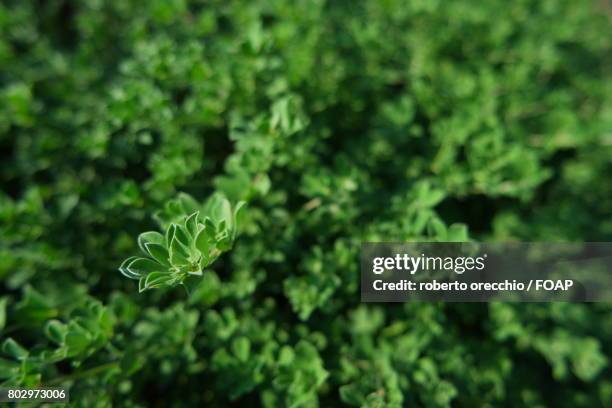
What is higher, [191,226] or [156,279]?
[191,226]

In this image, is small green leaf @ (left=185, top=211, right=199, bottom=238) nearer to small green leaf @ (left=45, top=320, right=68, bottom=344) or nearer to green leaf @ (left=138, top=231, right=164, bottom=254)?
green leaf @ (left=138, top=231, right=164, bottom=254)

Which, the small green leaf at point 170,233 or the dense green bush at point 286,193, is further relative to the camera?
the dense green bush at point 286,193

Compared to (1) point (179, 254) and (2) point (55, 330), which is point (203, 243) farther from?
(2) point (55, 330)

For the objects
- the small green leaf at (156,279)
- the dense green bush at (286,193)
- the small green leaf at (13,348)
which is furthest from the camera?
the dense green bush at (286,193)

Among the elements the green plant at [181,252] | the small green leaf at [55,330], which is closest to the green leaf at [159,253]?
the green plant at [181,252]

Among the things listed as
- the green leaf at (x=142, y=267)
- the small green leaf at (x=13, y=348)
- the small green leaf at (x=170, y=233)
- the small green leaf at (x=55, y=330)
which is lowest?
the small green leaf at (x=13, y=348)

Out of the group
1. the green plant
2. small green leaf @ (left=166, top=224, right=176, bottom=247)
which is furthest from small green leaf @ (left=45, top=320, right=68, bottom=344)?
small green leaf @ (left=166, top=224, right=176, bottom=247)

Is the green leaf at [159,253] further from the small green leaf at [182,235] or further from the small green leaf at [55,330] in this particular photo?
the small green leaf at [55,330]

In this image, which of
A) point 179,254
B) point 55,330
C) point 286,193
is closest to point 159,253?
point 179,254

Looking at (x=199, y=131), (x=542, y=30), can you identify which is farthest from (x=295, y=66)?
(x=542, y=30)

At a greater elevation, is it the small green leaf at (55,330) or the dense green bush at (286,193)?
the dense green bush at (286,193)
